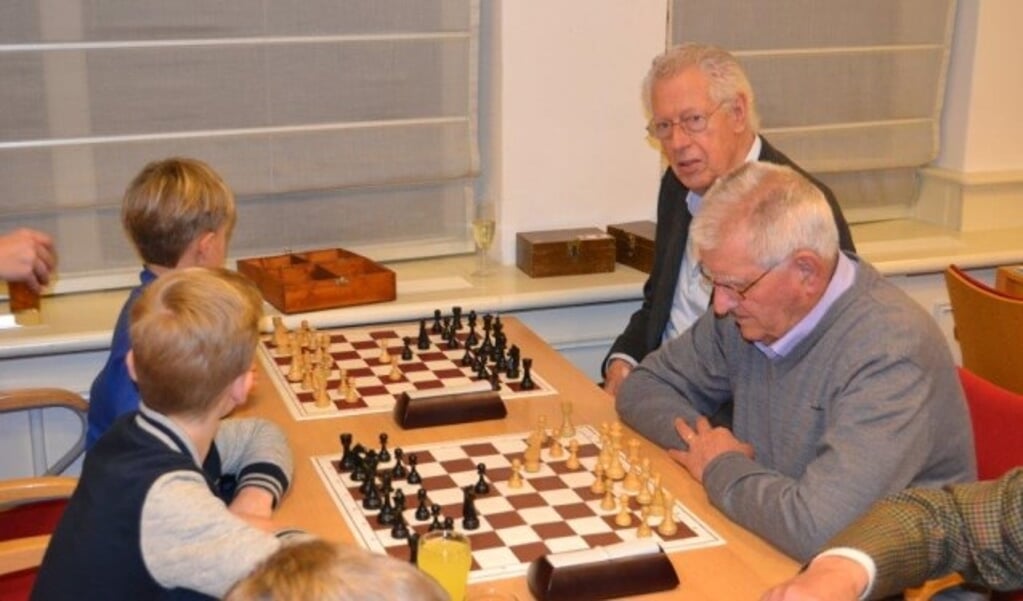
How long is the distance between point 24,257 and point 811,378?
177 centimetres

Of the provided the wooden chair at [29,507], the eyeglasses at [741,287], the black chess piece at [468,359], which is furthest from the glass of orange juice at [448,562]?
the black chess piece at [468,359]

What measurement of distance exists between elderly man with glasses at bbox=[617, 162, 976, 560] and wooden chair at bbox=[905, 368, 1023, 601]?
25cm

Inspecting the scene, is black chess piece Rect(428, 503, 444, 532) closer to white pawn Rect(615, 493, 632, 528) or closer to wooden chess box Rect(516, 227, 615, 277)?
white pawn Rect(615, 493, 632, 528)

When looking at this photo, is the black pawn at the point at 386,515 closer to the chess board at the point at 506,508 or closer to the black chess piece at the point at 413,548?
the chess board at the point at 506,508

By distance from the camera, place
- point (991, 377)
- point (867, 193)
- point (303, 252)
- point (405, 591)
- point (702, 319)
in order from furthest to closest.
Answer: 1. point (867, 193)
2. point (303, 252)
3. point (991, 377)
4. point (702, 319)
5. point (405, 591)

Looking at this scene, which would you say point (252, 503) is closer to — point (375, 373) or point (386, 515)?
point (386, 515)

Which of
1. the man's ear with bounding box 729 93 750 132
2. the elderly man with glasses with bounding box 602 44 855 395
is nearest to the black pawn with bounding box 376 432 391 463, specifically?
the elderly man with glasses with bounding box 602 44 855 395

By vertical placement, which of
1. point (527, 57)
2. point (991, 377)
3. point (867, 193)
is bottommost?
point (991, 377)

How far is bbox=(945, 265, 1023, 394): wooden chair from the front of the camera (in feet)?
11.3

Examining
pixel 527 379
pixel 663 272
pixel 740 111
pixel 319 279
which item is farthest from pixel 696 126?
pixel 319 279

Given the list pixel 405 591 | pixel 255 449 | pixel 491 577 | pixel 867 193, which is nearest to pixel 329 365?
pixel 255 449

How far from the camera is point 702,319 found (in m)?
2.93

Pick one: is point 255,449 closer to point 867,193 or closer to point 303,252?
point 303,252

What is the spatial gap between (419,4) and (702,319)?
178cm
